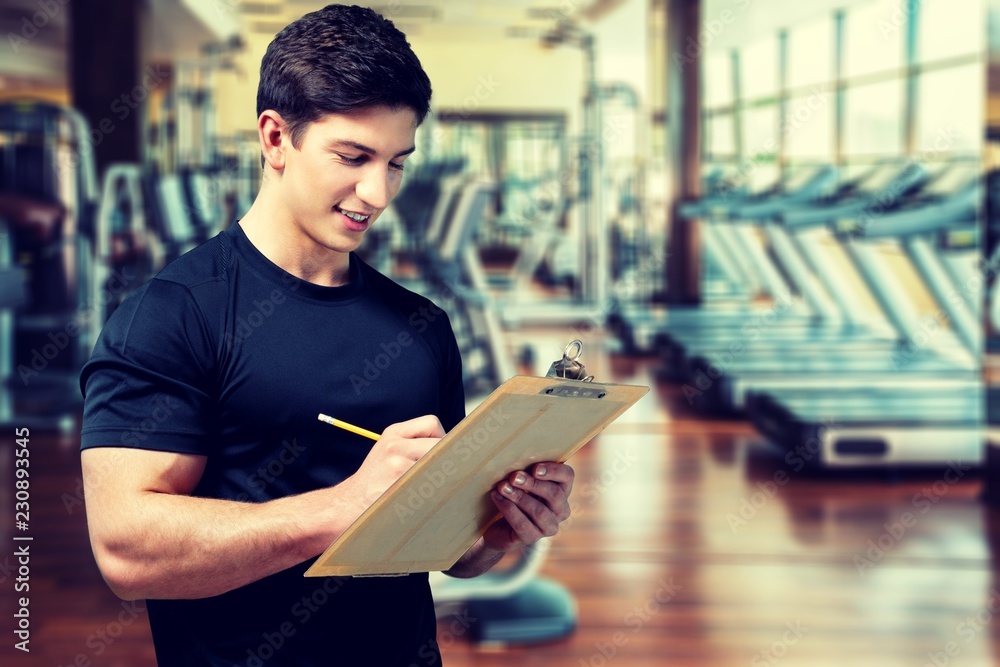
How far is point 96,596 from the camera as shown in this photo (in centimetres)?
269

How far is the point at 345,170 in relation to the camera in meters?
0.93

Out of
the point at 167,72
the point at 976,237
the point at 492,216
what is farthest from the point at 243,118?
the point at 976,237

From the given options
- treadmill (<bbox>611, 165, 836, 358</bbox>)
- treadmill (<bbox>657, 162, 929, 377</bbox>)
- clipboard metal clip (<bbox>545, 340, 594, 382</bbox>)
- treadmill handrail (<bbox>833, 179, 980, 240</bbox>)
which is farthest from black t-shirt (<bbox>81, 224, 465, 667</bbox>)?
treadmill (<bbox>611, 165, 836, 358</bbox>)

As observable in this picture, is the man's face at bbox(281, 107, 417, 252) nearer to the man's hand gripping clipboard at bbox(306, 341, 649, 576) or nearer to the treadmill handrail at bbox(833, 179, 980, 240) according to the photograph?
the man's hand gripping clipboard at bbox(306, 341, 649, 576)

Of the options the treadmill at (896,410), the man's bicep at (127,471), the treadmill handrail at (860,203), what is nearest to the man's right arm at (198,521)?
the man's bicep at (127,471)

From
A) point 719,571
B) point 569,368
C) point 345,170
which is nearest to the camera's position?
point 569,368

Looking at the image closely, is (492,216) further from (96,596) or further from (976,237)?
(96,596)

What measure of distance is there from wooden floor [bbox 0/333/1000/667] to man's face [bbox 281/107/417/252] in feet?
5.24

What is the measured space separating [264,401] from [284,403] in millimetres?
16

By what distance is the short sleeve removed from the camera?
856mm

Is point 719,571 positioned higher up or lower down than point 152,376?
lower down

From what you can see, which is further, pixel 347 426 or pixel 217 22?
pixel 217 22

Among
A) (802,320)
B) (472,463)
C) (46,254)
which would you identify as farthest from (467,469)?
(802,320)

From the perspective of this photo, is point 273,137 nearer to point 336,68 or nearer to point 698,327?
point 336,68
